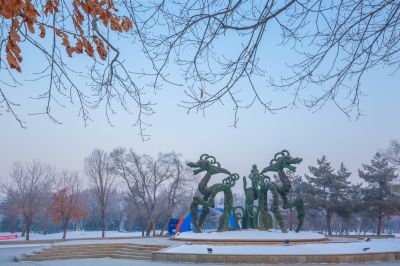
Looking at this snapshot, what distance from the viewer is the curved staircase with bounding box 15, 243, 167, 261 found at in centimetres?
1889

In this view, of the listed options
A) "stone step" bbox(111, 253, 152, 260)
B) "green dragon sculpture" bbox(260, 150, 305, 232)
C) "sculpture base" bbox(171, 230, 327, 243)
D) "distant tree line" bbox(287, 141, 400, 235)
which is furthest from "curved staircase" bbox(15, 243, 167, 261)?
"distant tree line" bbox(287, 141, 400, 235)

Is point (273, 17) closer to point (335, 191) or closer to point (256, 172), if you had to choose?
point (256, 172)

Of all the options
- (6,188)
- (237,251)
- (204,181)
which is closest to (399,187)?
(204,181)

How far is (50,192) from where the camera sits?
173 ft

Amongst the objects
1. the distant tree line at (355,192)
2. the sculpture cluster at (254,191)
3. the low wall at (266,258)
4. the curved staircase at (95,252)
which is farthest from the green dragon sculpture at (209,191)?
the distant tree line at (355,192)

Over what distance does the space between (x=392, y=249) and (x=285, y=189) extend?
5.58 meters

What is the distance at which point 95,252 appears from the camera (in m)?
20.0

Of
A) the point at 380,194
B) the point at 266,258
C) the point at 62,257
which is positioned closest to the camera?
the point at 266,258

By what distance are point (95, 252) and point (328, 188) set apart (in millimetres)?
31723

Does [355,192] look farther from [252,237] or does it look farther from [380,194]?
[252,237]

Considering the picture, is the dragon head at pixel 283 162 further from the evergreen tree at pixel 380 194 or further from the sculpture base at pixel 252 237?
the evergreen tree at pixel 380 194

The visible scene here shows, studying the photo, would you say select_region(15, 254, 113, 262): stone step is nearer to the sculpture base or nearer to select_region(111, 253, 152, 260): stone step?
select_region(111, 253, 152, 260): stone step

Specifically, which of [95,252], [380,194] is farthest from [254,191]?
[380,194]

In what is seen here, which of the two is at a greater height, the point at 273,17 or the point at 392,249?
the point at 273,17
